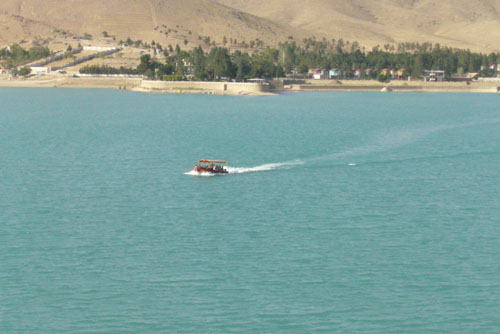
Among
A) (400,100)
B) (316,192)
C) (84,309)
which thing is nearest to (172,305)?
(84,309)

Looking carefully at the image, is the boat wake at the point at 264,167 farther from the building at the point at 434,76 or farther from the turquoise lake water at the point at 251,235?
the building at the point at 434,76

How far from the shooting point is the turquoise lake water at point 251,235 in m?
29.6

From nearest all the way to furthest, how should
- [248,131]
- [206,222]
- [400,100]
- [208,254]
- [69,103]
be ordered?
[208,254] → [206,222] → [248,131] → [69,103] → [400,100]

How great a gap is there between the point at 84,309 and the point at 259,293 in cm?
647

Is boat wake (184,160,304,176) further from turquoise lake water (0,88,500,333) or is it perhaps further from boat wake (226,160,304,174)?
turquoise lake water (0,88,500,333)

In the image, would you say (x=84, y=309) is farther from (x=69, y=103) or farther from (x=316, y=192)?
(x=69, y=103)

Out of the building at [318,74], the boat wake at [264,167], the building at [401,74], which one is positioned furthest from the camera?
the building at [318,74]

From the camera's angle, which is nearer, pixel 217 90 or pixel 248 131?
pixel 248 131

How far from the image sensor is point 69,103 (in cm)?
13488

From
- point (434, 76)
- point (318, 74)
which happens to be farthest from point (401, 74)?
point (318, 74)

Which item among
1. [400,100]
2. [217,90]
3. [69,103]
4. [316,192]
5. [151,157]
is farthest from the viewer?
[217,90]

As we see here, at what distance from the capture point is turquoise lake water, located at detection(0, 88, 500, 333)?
29562 mm

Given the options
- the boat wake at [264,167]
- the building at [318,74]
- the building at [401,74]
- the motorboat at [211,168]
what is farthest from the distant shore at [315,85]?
the motorboat at [211,168]

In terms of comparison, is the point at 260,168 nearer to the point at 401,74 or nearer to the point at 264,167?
the point at 264,167
